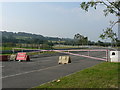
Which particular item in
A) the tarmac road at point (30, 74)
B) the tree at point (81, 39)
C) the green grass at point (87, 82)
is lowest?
the tarmac road at point (30, 74)

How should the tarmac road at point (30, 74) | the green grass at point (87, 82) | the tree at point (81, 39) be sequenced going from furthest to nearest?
1. the tree at point (81, 39)
2. the tarmac road at point (30, 74)
3. the green grass at point (87, 82)

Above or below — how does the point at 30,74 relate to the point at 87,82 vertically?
below

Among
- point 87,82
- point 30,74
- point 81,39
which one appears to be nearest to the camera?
point 87,82

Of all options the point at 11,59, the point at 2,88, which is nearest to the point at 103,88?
the point at 2,88

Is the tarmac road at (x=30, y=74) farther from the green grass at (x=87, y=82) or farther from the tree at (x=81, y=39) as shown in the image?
the tree at (x=81, y=39)

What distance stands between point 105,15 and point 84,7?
1.51m

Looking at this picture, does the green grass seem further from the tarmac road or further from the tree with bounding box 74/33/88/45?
the tree with bounding box 74/33/88/45

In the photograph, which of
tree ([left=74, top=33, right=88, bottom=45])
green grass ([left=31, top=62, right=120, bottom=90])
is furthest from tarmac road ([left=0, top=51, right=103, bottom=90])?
tree ([left=74, top=33, right=88, bottom=45])

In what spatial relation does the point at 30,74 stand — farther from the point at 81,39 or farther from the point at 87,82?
the point at 81,39

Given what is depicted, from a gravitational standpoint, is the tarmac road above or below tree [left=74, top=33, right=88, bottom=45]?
below

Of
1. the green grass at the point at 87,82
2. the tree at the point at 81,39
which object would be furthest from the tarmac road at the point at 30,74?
the tree at the point at 81,39

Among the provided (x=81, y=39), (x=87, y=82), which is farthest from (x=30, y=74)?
(x=81, y=39)

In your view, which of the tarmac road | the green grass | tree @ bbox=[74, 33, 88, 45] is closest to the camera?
the green grass

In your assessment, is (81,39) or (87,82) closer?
(87,82)
